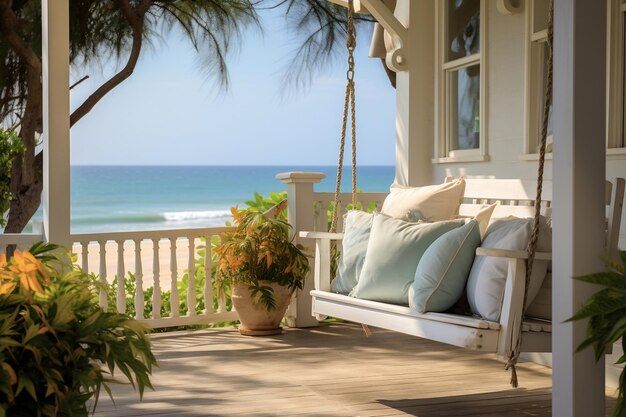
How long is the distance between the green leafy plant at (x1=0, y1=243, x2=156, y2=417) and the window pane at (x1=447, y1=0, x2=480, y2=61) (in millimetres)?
3717

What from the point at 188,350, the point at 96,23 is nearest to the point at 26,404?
the point at 188,350

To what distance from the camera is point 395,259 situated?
3.92 m

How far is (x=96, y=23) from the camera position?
28.1 feet

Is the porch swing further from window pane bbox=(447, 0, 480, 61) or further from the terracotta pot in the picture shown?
window pane bbox=(447, 0, 480, 61)

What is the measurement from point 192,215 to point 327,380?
23.9 metres

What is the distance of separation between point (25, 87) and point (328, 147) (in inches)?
811

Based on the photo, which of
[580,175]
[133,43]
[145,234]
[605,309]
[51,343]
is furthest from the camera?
[133,43]

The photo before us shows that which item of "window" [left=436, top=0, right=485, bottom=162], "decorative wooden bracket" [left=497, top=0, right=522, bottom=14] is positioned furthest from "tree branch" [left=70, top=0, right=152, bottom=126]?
"decorative wooden bracket" [left=497, top=0, right=522, bottom=14]

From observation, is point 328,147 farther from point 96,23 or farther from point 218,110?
point 96,23

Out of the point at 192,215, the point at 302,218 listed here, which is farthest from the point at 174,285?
the point at 192,215

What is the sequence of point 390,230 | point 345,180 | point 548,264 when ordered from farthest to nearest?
point 345,180, point 390,230, point 548,264

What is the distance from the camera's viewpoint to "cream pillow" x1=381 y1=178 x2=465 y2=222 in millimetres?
4398

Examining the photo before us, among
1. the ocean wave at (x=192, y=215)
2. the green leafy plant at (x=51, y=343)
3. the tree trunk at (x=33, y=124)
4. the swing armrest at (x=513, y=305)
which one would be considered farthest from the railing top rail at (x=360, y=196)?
the ocean wave at (x=192, y=215)

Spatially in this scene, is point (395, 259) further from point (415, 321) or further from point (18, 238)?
point (18, 238)
